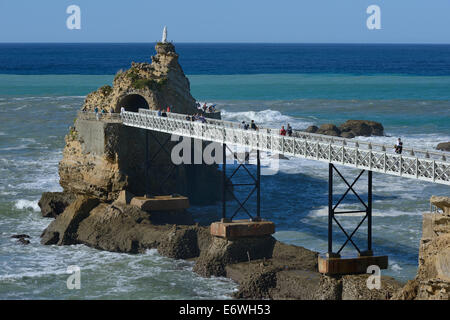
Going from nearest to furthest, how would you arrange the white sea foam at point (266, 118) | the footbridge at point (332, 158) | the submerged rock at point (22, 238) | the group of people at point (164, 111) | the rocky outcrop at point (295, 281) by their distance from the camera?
the footbridge at point (332, 158) → the rocky outcrop at point (295, 281) → the submerged rock at point (22, 238) → the group of people at point (164, 111) → the white sea foam at point (266, 118)

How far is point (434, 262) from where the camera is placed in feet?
98.9

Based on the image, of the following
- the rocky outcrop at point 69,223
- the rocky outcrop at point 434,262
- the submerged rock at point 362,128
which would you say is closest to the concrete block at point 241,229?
the rocky outcrop at point 69,223

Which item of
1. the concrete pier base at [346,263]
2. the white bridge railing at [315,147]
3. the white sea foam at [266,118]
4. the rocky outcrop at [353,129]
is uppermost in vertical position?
the white bridge railing at [315,147]

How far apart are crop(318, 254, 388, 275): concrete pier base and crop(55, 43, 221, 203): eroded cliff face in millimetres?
17109

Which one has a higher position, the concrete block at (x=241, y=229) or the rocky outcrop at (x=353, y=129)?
the rocky outcrop at (x=353, y=129)

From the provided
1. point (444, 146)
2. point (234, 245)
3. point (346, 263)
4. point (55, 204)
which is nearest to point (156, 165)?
point (55, 204)

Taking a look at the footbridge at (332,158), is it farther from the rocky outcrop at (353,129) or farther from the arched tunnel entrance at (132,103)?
the rocky outcrop at (353,129)

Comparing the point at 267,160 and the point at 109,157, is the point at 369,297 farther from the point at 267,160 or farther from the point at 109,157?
the point at 267,160

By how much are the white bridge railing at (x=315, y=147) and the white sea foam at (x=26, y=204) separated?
8.62 meters

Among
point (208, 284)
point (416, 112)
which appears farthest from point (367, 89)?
point (208, 284)

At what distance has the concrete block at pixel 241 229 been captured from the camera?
4159cm

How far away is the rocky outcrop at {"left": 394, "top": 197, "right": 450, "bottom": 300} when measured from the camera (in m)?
28.3

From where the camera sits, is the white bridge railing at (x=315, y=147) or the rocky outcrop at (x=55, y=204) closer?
the white bridge railing at (x=315, y=147)
